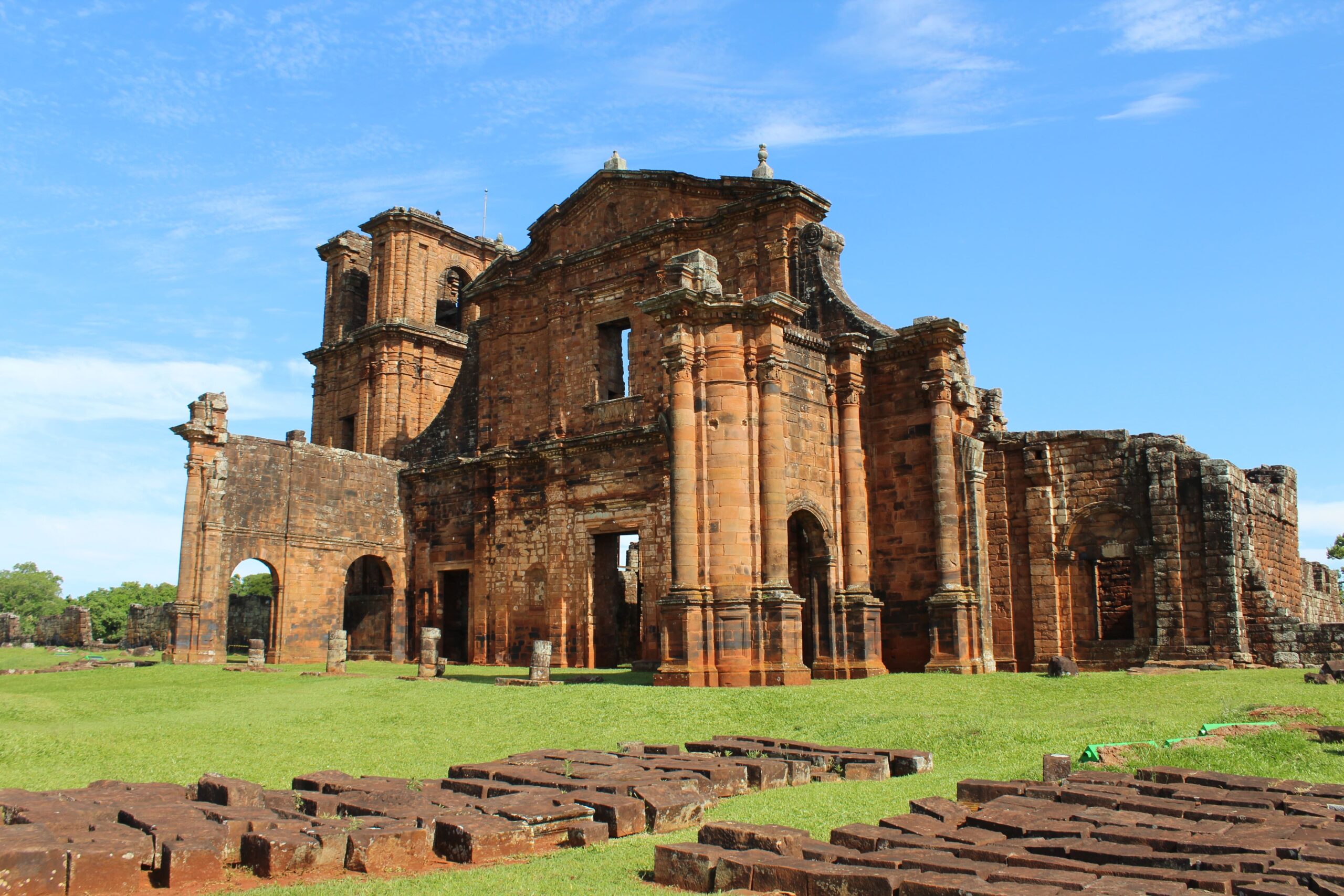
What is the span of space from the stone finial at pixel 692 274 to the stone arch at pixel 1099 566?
8765mm

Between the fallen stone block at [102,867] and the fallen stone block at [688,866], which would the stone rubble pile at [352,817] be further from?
the fallen stone block at [688,866]

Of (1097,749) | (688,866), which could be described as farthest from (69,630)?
(688,866)

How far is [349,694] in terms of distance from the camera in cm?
1581

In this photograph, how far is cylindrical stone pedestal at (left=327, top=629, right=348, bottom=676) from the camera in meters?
21.8

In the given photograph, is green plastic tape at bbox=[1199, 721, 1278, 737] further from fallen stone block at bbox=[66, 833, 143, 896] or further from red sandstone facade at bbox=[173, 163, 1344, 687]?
fallen stone block at bbox=[66, 833, 143, 896]

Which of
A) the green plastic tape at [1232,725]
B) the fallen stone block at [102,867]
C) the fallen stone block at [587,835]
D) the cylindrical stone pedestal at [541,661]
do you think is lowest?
the fallen stone block at [587,835]

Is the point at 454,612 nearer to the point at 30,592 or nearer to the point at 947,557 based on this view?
the point at 947,557

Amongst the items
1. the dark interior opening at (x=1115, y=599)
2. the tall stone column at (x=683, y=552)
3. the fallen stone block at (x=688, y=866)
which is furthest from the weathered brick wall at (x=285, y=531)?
the fallen stone block at (x=688, y=866)

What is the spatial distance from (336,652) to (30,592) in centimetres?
8411

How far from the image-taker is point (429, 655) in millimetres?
21078

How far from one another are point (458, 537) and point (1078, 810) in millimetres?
22617

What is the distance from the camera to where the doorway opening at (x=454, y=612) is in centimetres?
2747

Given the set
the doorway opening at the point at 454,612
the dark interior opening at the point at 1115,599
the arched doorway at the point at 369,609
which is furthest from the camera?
the arched doorway at the point at 369,609

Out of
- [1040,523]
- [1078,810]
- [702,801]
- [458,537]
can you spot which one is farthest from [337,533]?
[1078,810]
